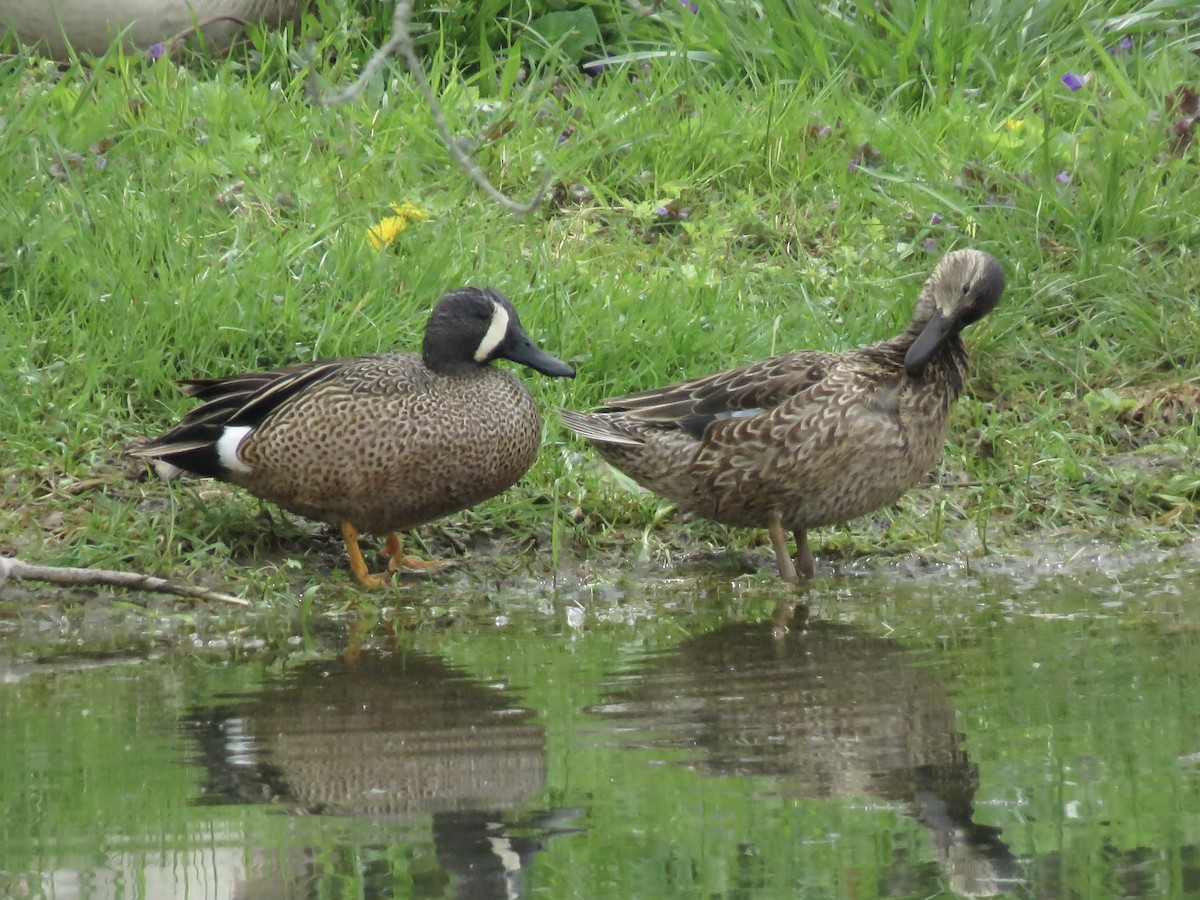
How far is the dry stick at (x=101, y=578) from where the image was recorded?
495cm

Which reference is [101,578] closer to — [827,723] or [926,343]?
[827,723]

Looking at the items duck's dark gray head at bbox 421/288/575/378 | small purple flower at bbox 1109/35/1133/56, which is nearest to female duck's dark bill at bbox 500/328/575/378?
duck's dark gray head at bbox 421/288/575/378

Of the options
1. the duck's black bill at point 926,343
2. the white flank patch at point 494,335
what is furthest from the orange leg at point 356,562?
the duck's black bill at point 926,343

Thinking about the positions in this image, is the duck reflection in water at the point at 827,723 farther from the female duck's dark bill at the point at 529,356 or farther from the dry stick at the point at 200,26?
the dry stick at the point at 200,26

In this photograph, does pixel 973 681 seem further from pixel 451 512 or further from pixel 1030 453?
pixel 1030 453

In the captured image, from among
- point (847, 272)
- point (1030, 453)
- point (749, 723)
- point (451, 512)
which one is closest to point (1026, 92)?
point (847, 272)

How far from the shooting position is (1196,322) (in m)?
6.64

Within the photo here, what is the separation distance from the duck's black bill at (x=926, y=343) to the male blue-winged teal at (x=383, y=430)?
1.00 meters

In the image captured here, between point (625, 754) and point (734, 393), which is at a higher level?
point (734, 393)

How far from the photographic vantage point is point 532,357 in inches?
225

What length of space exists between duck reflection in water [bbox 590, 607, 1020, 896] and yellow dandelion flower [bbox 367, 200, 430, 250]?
95.6 inches

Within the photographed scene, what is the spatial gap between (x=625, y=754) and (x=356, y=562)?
2059 mm

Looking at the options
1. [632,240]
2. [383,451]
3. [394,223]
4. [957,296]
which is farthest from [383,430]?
[632,240]

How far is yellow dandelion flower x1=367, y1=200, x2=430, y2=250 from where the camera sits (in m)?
6.68
